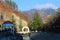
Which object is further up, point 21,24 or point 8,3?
point 8,3

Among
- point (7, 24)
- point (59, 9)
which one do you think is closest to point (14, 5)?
point (59, 9)

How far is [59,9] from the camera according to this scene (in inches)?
3526

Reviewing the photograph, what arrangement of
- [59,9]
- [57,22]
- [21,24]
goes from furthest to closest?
[59,9] → [57,22] → [21,24]

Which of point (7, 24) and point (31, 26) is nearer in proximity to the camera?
point (7, 24)

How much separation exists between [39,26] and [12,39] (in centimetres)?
6648

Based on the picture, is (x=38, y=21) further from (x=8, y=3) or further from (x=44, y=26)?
(x=8, y=3)

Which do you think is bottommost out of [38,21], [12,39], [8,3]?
[12,39]

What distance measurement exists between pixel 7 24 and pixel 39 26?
4094 cm

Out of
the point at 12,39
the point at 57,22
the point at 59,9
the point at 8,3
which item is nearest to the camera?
the point at 12,39

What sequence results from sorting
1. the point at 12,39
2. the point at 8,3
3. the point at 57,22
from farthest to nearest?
1. the point at 8,3
2. the point at 57,22
3. the point at 12,39

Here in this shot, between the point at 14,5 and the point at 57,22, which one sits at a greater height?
the point at 14,5

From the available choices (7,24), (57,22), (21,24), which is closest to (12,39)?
(7,24)

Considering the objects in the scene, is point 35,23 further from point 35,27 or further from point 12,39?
point 12,39

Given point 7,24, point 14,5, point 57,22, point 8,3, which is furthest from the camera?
point 14,5
